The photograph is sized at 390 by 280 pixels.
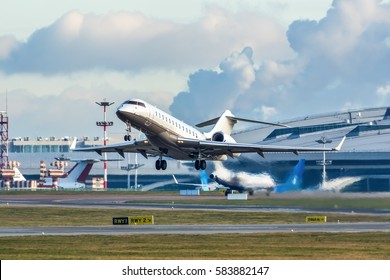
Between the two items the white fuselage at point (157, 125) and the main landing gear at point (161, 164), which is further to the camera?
the main landing gear at point (161, 164)

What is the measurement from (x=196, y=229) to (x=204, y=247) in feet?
46.7

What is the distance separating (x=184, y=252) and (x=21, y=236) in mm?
14010

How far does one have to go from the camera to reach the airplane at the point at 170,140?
67.1 metres

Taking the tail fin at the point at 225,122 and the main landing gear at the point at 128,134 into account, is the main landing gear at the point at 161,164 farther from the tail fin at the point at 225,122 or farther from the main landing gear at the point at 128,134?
the tail fin at the point at 225,122

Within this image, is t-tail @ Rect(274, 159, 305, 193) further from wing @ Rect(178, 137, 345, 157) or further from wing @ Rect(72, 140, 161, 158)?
wing @ Rect(72, 140, 161, 158)

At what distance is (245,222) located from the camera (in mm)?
74688

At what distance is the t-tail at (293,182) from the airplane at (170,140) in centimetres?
1750

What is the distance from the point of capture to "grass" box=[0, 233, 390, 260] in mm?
47062

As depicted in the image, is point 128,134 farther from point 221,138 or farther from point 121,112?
point 221,138

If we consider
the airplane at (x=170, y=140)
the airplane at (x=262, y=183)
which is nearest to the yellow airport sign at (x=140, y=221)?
the airplane at (x=170, y=140)

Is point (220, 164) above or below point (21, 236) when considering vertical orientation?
above

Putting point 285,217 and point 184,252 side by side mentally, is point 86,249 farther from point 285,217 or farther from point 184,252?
point 285,217
